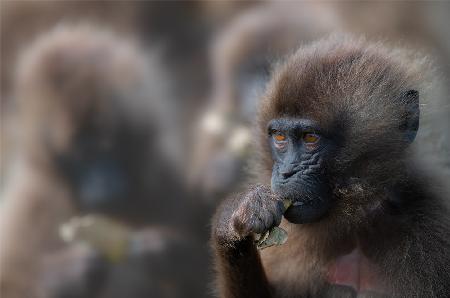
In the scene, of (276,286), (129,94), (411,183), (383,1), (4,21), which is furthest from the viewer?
(4,21)

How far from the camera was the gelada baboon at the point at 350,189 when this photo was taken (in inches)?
129

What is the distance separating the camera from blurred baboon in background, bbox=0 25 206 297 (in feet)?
18.5

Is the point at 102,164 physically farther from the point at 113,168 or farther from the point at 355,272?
the point at 355,272

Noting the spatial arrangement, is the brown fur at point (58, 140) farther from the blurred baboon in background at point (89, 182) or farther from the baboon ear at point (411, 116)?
the baboon ear at point (411, 116)

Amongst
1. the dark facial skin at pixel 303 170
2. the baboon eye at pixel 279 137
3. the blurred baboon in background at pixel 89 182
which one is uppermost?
the blurred baboon in background at pixel 89 182

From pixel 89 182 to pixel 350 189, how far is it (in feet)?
9.11

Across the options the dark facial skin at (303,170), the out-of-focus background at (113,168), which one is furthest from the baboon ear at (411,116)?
the out-of-focus background at (113,168)

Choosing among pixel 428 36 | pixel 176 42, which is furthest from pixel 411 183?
pixel 176 42

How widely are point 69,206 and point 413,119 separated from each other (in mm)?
3204

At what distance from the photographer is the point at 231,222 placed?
323cm

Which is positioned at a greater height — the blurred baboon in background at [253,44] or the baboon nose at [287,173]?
the blurred baboon in background at [253,44]

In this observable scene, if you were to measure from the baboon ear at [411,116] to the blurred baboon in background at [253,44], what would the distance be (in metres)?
2.39

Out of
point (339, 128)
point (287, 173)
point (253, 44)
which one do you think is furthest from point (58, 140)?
point (339, 128)

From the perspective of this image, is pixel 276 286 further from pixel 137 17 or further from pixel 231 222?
pixel 137 17
